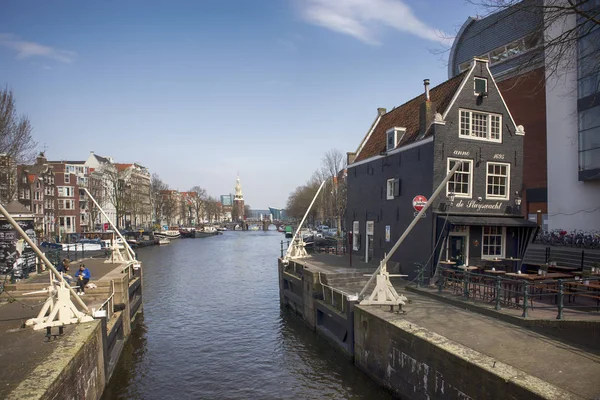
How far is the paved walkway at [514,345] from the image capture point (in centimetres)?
706

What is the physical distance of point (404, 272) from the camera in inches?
741

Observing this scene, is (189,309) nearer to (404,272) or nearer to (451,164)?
(404,272)

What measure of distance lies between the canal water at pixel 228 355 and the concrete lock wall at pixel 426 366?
2.97 feet

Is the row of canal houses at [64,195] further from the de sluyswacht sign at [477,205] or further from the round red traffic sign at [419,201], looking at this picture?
the de sluyswacht sign at [477,205]

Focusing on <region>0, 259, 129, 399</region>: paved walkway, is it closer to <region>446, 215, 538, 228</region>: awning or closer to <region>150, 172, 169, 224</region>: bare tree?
<region>446, 215, 538, 228</region>: awning

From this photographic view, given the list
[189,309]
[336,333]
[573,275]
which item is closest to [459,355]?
[336,333]

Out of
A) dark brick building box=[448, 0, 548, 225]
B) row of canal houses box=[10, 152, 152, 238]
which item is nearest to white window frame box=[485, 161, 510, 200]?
dark brick building box=[448, 0, 548, 225]

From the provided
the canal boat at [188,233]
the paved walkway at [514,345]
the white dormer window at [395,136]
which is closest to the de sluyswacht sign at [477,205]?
the white dormer window at [395,136]

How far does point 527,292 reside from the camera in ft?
34.2

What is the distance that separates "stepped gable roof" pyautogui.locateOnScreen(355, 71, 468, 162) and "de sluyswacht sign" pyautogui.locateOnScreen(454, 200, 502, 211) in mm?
3448

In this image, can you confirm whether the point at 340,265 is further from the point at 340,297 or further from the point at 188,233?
the point at 188,233

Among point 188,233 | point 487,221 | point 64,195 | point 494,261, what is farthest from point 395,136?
point 188,233

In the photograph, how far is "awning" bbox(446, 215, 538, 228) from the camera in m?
16.4

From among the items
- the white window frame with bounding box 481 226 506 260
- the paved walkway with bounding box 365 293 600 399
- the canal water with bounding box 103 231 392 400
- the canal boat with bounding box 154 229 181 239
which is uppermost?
the white window frame with bounding box 481 226 506 260
